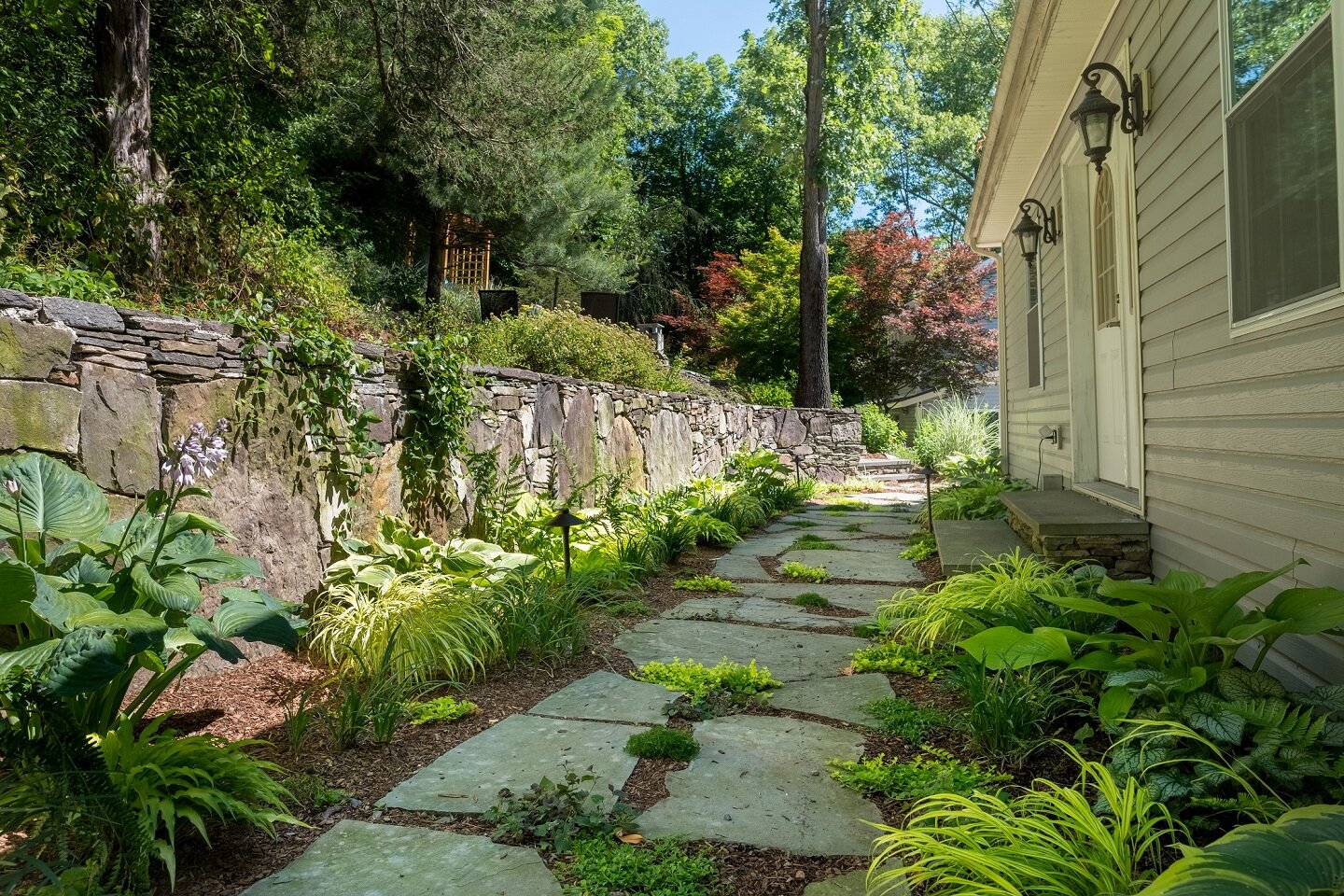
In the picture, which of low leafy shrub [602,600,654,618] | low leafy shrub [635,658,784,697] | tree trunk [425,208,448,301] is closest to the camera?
low leafy shrub [635,658,784,697]

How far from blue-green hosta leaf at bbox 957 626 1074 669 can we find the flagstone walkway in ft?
1.62

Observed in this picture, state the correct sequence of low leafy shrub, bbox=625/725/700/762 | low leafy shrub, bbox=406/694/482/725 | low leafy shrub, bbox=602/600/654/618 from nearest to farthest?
1. low leafy shrub, bbox=625/725/700/762
2. low leafy shrub, bbox=406/694/482/725
3. low leafy shrub, bbox=602/600/654/618

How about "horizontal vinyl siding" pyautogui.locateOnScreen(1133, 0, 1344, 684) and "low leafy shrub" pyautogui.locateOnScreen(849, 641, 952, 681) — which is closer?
"horizontal vinyl siding" pyautogui.locateOnScreen(1133, 0, 1344, 684)

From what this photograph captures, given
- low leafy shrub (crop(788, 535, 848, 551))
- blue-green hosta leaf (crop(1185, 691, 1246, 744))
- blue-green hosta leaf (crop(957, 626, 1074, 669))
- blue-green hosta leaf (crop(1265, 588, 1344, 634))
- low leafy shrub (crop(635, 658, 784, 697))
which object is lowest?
low leafy shrub (crop(635, 658, 784, 697))

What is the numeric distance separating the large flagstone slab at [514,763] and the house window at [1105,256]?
12.2 ft

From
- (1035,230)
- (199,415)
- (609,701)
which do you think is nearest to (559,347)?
(1035,230)

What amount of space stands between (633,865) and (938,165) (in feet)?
83.7

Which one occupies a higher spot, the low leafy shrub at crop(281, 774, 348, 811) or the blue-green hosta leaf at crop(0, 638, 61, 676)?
the blue-green hosta leaf at crop(0, 638, 61, 676)

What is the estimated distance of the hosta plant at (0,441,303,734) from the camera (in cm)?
172

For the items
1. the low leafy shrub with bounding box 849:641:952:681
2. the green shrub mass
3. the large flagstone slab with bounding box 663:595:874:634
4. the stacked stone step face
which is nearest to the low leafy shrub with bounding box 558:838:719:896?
the low leafy shrub with bounding box 849:641:952:681

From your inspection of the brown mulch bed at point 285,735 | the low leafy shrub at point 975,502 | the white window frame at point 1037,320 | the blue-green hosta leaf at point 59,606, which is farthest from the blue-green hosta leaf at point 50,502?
the white window frame at point 1037,320

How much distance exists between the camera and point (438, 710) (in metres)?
2.88

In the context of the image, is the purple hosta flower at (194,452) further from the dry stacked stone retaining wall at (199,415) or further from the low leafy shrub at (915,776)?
the low leafy shrub at (915,776)

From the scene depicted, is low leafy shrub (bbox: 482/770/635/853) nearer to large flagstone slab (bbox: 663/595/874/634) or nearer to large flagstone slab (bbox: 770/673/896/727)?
large flagstone slab (bbox: 770/673/896/727)
